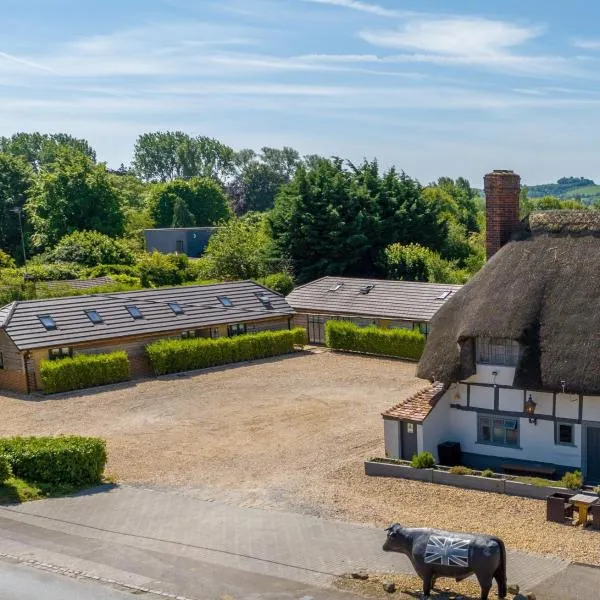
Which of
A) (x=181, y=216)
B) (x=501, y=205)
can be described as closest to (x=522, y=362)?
(x=501, y=205)

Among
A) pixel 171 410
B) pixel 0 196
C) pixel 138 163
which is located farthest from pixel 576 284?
pixel 138 163

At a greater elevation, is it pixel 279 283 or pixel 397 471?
pixel 279 283

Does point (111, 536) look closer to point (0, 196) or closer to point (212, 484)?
point (212, 484)

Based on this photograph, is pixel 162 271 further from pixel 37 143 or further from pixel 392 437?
pixel 37 143

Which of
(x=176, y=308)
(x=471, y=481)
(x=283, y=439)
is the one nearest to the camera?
(x=471, y=481)

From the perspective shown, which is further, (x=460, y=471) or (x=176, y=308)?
(x=176, y=308)

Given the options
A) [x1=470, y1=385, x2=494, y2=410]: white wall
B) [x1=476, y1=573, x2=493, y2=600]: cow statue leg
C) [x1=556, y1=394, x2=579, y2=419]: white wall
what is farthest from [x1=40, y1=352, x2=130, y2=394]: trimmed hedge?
[x1=476, y1=573, x2=493, y2=600]: cow statue leg

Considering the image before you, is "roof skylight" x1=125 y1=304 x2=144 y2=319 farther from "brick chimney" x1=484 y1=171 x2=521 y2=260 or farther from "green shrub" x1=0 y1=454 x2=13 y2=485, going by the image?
"brick chimney" x1=484 y1=171 x2=521 y2=260
